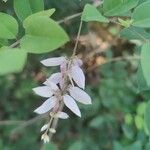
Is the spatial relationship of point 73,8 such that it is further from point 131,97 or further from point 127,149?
point 131,97

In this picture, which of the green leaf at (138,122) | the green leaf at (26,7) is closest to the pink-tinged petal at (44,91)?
the green leaf at (26,7)

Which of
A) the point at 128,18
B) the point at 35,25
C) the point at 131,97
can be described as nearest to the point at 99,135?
the point at 131,97

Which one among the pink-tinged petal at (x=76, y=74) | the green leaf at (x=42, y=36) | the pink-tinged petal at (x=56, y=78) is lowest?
the pink-tinged petal at (x=56, y=78)

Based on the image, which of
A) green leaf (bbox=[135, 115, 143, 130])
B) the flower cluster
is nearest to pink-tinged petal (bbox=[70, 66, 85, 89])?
the flower cluster

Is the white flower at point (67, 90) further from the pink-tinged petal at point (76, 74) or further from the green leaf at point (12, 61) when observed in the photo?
the green leaf at point (12, 61)

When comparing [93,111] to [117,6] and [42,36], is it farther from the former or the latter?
[42,36]

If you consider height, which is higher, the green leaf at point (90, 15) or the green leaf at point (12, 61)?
the green leaf at point (12, 61)

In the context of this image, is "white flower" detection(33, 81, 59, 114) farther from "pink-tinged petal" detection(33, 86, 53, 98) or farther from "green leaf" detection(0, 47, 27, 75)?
"green leaf" detection(0, 47, 27, 75)
